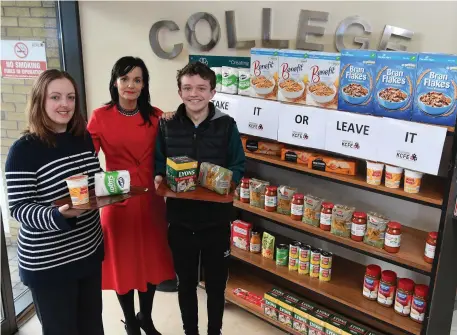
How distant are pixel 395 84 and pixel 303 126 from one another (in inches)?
20.5

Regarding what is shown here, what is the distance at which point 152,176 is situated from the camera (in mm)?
2266

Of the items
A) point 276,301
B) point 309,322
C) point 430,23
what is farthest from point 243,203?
point 430,23

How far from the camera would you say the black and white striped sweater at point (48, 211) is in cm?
168

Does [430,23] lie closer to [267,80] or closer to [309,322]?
[267,80]

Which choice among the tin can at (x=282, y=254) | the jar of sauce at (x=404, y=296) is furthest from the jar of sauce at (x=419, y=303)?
the tin can at (x=282, y=254)

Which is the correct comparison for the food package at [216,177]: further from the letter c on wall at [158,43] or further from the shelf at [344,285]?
the letter c on wall at [158,43]

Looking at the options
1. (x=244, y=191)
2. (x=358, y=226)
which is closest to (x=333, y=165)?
(x=358, y=226)

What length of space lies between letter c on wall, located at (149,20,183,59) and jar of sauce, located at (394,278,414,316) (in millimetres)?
2048

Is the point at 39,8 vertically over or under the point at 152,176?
over

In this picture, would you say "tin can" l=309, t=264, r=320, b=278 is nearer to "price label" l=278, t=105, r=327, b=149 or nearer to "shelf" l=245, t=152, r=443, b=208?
"shelf" l=245, t=152, r=443, b=208

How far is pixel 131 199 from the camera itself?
2.26 m

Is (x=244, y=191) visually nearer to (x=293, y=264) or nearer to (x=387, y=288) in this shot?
(x=293, y=264)

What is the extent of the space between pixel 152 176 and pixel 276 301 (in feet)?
3.72

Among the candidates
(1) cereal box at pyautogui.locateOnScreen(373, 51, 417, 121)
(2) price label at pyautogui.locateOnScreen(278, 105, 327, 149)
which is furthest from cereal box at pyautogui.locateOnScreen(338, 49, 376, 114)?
(2) price label at pyautogui.locateOnScreen(278, 105, 327, 149)
